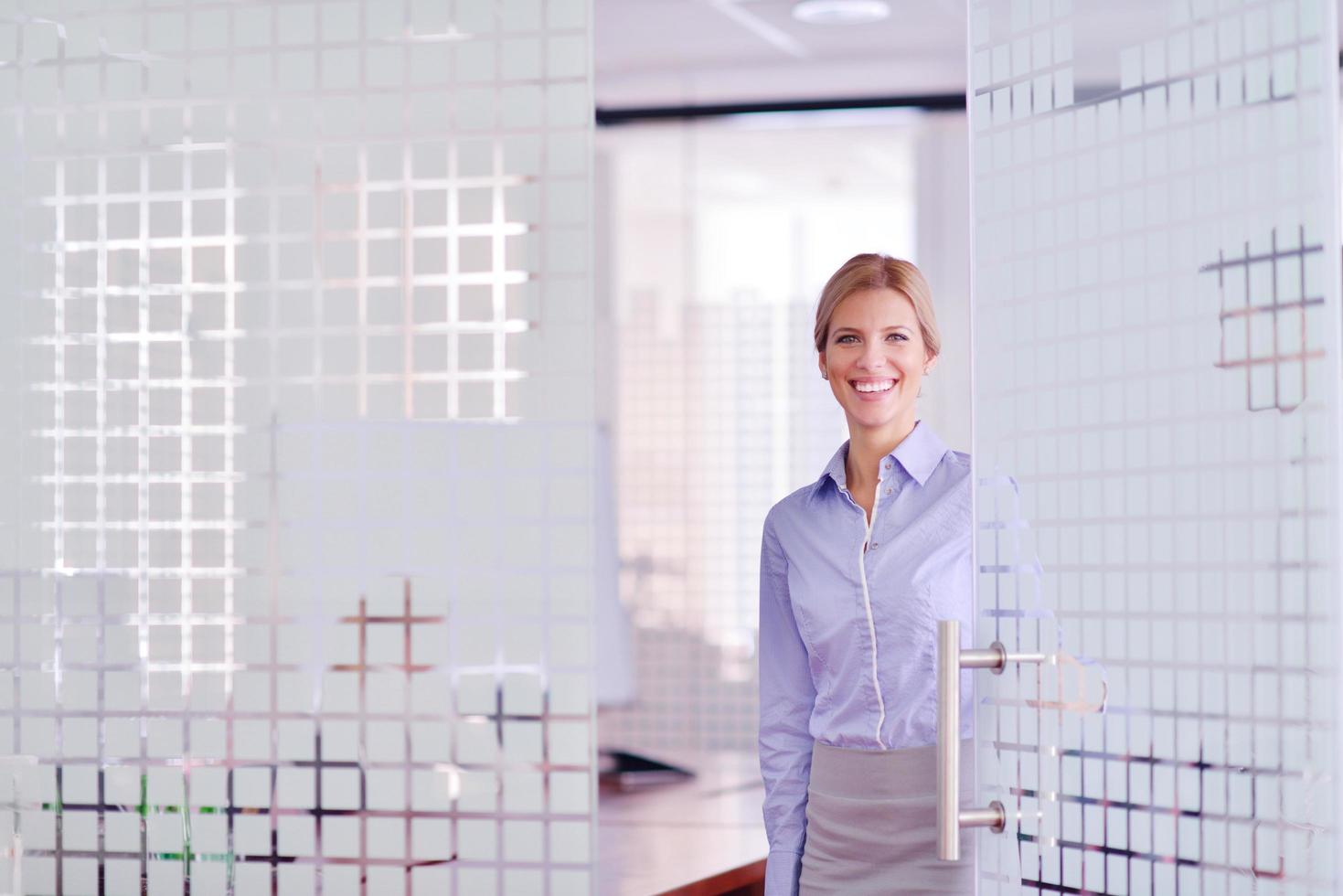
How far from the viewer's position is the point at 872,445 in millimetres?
2080

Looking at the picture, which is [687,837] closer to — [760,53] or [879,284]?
[879,284]

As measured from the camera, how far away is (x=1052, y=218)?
5.58 feet

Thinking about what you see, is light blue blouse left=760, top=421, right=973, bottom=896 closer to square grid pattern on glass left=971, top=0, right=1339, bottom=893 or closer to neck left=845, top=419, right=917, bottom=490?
neck left=845, top=419, right=917, bottom=490

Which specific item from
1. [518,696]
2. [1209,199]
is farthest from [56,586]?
[1209,199]

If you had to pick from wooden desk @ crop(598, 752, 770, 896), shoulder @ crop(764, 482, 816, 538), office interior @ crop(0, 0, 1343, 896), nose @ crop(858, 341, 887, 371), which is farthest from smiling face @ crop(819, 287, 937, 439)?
wooden desk @ crop(598, 752, 770, 896)

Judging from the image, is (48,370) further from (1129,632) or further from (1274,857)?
(1274,857)

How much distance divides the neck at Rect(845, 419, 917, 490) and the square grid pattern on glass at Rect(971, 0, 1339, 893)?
0.32 meters

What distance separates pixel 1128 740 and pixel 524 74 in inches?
41.4

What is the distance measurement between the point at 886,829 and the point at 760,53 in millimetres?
3228

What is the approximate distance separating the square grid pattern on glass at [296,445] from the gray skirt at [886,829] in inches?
12.9

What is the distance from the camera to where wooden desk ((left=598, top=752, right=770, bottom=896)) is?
2557mm

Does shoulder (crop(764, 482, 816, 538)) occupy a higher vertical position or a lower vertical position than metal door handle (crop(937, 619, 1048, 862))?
higher

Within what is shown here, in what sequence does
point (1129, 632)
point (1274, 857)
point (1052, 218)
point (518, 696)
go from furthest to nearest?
point (518, 696) < point (1052, 218) < point (1129, 632) < point (1274, 857)

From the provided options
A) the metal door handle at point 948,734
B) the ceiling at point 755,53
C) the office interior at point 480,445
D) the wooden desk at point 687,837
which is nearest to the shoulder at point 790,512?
the office interior at point 480,445
